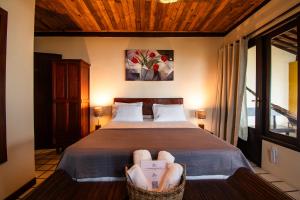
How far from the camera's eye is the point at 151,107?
13.8 ft

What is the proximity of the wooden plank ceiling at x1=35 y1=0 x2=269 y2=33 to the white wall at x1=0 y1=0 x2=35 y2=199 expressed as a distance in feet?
2.73

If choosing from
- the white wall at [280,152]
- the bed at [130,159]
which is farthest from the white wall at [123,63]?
the bed at [130,159]

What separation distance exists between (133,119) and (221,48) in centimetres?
228

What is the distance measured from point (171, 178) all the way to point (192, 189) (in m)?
0.37

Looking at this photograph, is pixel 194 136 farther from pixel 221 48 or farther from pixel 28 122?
pixel 221 48

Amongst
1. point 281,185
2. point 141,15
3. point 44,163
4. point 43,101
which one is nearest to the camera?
point 281,185

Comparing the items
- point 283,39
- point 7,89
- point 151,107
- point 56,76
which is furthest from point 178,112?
point 7,89

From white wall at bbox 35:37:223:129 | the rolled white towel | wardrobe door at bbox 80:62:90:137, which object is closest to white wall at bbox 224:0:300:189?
white wall at bbox 35:37:223:129

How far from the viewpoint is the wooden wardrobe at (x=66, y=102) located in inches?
149

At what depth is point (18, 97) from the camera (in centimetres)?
225

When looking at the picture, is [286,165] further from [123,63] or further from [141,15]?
[123,63]

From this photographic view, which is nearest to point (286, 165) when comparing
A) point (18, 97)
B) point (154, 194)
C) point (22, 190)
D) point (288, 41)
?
point (288, 41)

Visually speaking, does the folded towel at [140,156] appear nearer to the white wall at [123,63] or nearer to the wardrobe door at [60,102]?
the wardrobe door at [60,102]

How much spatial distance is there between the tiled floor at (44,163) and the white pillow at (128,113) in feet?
4.05
